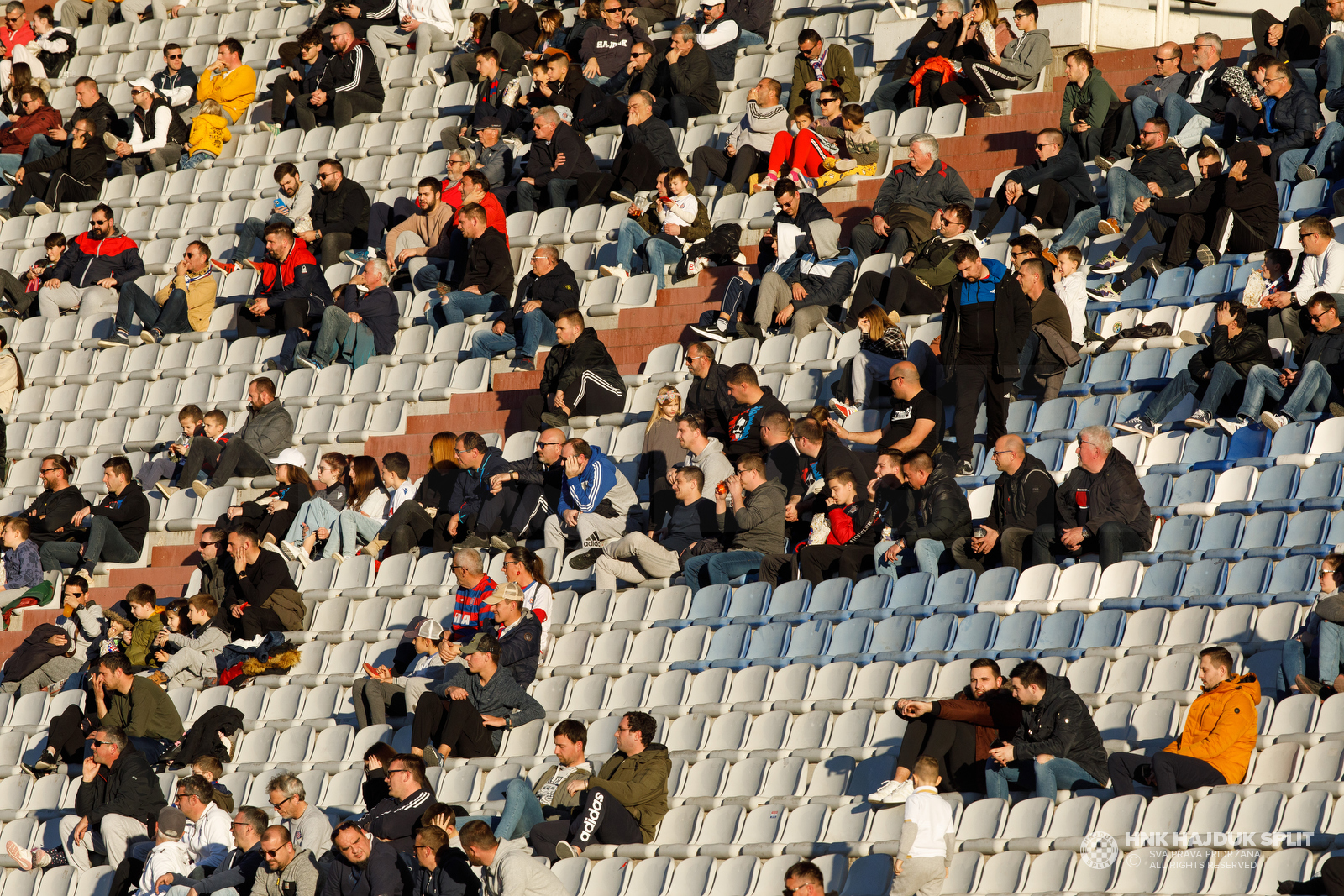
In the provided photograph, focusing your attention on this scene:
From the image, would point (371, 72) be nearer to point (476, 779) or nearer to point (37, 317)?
point (37, 317)

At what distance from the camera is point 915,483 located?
10.9 meters

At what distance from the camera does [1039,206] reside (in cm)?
1303

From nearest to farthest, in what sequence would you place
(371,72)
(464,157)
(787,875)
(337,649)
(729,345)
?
(787,875), (337,649), (729,345), (464,157), (371,72)

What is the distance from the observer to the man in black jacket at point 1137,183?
12770 millimetres

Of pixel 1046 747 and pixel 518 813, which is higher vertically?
pixel 1046 747

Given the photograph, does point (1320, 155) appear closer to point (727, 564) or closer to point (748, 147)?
point (748, 147)

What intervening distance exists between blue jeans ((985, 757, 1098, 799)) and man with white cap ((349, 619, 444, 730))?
345 cm

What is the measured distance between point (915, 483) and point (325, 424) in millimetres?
4890

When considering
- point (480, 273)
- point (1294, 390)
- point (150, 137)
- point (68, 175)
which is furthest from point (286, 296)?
point (1294, 390)

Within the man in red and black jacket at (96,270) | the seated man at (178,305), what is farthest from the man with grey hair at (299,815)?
the man in red and black jacket at (96,270)

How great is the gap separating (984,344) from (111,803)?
5518mm

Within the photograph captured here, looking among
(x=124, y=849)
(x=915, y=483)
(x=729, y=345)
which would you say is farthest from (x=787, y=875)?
(x=729, y=345)

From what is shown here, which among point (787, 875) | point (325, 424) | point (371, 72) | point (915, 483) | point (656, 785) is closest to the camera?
point (787, 875)

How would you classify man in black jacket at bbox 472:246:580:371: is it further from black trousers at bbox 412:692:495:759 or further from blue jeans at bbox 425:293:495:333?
black trousers at bbox 412:692:495:759
